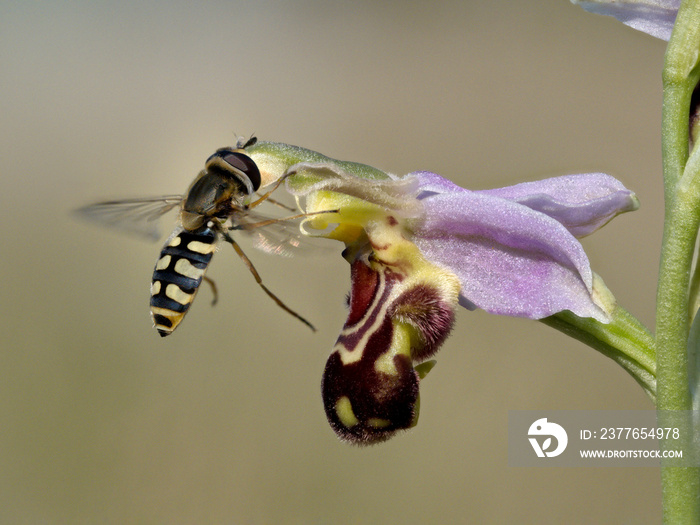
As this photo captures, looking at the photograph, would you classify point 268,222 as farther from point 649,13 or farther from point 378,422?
point 649,13

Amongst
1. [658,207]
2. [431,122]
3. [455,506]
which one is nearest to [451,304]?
[455,506]

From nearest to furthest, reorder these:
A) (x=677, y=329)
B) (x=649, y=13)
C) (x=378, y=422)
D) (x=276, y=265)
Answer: (x=677, y=329)
(x=378, y=422)
(x=649, y=13)
(x=276, y=265)

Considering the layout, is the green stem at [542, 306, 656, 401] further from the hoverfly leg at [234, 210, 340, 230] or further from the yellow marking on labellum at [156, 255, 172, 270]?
the yellow marking on labellum at [156, 255, 172, 270]

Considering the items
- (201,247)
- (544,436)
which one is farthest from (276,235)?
(544,436)

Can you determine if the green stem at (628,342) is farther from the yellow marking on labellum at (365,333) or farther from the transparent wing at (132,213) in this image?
the transparent wing at (132,213)

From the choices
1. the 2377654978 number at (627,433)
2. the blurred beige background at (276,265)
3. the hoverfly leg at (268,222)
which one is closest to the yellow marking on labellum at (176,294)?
the hoverfly leg at (268,222)

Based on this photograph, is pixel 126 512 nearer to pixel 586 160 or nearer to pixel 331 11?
pixel 586 160
